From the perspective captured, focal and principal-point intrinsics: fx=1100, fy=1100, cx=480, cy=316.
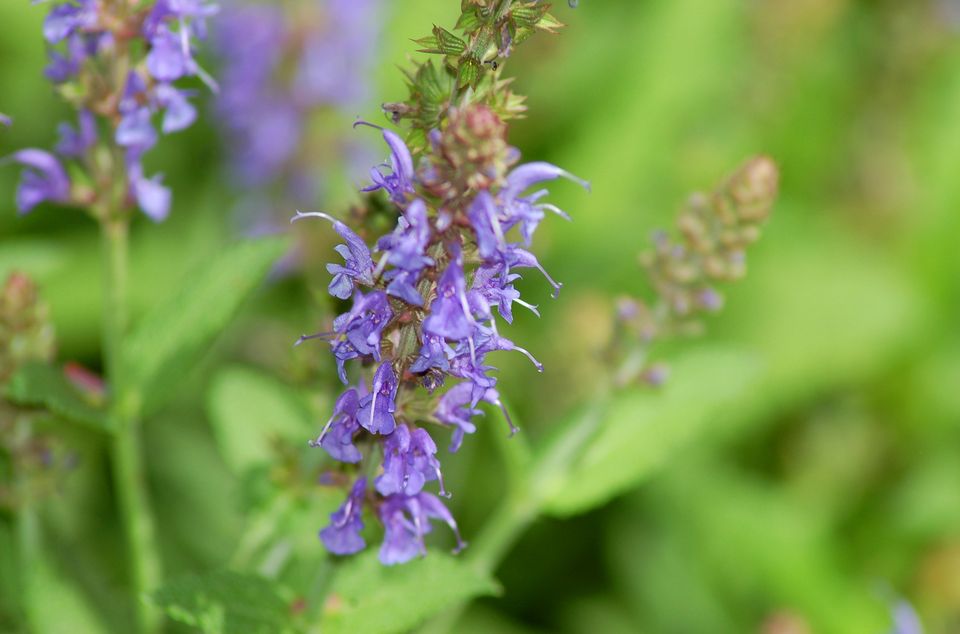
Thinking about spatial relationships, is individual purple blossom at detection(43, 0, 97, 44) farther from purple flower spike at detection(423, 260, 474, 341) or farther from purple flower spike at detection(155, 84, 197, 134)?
purple flower spike at detection(423, 260, 474, 341)

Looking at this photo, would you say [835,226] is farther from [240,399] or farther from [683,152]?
[240,399]

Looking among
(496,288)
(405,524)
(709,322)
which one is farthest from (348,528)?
(709,322)

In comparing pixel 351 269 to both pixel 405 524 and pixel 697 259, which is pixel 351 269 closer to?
pixel 405 524

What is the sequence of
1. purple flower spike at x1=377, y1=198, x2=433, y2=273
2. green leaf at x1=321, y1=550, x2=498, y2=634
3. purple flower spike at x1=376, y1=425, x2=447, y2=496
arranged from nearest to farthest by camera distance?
1. purple flower spike at x1=377, y1=198, x2=433, y2=273
2. purple flower spike at x1=376, y1=425, x2=447, y2=496
3. green leaf at x1=321, y1=550, x2=498, y2=634

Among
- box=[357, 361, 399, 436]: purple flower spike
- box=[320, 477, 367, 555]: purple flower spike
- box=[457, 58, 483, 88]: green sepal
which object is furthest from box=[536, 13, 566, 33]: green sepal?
box=[320, 477, 367, 555]: purple flower spike

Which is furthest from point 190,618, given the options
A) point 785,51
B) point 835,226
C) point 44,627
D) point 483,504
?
point 785,51
